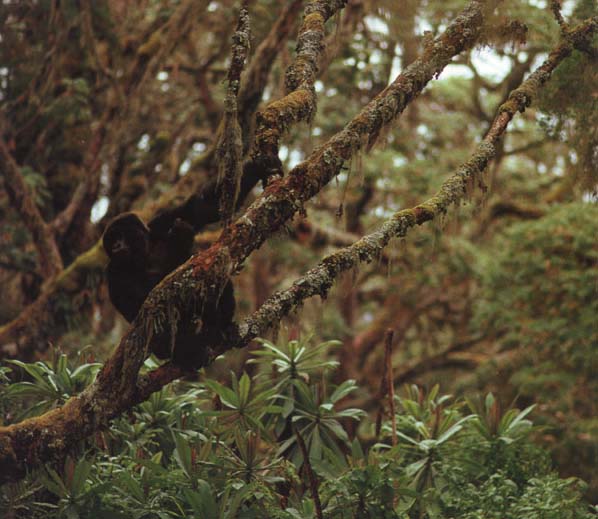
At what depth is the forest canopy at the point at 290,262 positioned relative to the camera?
10.8ft

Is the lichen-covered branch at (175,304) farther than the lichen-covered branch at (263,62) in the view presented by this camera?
No

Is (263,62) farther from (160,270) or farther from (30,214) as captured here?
(160,270)

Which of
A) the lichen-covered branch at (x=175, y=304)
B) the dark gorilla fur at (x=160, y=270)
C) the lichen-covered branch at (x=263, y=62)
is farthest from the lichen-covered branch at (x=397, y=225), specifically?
the lichen-covered branch at (x=263, y=62)

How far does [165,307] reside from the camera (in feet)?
10.0

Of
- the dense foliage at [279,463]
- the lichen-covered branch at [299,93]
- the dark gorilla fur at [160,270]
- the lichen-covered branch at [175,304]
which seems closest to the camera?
the lichen-covered branch at [175,304]

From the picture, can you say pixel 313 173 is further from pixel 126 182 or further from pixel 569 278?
pixel 126 182

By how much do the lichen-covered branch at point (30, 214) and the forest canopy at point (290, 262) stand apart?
1.0 inches

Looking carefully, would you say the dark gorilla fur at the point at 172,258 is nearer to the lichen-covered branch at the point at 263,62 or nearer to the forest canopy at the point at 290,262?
the forest canopy at the point at 290,262

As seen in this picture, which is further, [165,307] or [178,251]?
[178,251]

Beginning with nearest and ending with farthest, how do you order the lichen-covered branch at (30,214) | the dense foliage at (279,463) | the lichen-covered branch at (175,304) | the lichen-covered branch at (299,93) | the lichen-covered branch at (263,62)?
1. the lichen-covered branch at (175,304)
2. the lichen-covered branch at (299,93)
3. the dense foliage at (279,463)
4. the lichen-covered branch at (30,214)
5. the lichen-covered branch at (263,62)

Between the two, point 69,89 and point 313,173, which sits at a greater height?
point 69,89

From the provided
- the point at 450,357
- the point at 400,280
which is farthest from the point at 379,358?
the point at 400,280

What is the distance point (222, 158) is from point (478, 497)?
2159 millimetres

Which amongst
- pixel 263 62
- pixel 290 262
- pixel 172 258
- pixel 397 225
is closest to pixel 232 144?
pixel 172 258
